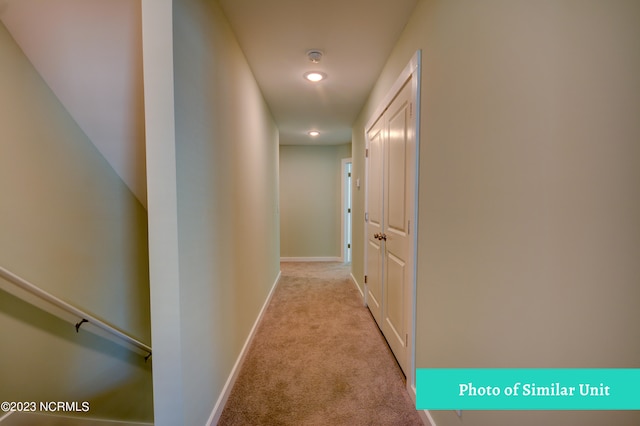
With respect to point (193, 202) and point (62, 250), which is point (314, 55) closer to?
point (193, 202)

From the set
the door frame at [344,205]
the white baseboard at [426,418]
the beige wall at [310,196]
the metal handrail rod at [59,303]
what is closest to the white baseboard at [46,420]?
the metal handrail rod at [59,303]

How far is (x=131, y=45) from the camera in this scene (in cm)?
130

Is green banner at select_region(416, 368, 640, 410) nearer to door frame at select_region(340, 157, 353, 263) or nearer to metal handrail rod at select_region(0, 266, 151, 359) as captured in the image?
metal handrail rod at select_region(0, 266, 151, 359)

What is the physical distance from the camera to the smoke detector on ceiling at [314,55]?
2076 millimetres

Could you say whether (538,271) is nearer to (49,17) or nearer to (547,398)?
(547,398)

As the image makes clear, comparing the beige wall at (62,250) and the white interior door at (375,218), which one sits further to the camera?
the white interior door at (375,218)

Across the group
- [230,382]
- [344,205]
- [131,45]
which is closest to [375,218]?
[230,382]

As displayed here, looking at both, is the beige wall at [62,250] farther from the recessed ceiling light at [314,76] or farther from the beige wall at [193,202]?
the recessed ceiling light at [314,76]

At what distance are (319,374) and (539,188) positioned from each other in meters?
1.79

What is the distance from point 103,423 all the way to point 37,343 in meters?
0.71

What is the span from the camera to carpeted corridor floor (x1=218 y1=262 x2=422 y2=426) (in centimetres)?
149

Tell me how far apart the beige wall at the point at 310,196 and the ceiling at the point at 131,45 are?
9.81ft

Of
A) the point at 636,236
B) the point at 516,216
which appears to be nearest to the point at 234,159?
the point at 516,216

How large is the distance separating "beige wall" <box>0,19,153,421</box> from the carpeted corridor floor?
1001mm
